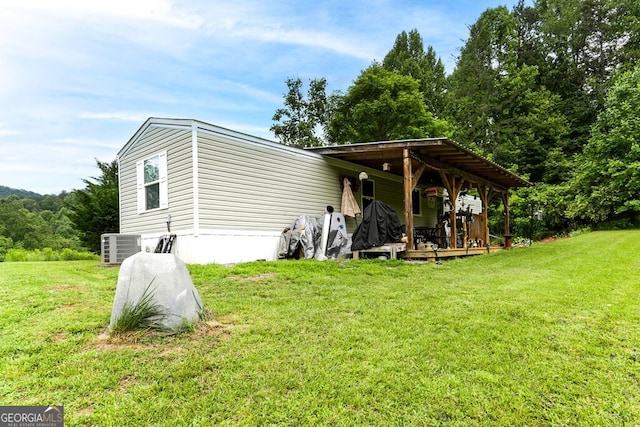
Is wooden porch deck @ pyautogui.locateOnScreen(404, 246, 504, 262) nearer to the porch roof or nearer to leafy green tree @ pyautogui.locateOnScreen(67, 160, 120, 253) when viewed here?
the porch roof

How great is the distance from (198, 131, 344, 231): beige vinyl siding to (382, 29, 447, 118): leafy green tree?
1819 cm

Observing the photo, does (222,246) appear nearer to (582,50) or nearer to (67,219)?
(67,219)

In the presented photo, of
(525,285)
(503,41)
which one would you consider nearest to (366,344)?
(525,285)

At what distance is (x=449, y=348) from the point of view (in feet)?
8.23

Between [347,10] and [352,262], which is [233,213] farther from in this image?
[347,10]

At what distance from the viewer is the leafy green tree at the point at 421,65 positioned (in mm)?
24391

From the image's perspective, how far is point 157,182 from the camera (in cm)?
793

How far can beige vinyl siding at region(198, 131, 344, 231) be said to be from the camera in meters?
6.97

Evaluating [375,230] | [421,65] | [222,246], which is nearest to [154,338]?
[222,246]

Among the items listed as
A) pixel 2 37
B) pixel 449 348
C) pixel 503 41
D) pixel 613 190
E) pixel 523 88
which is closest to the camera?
pixel 449 348

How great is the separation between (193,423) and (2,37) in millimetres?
10713

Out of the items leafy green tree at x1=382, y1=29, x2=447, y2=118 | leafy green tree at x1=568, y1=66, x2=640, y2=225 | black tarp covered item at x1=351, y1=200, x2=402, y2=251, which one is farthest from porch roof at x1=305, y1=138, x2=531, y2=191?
leafy green tree at x1=382, y1=29, x2=447, y2=118

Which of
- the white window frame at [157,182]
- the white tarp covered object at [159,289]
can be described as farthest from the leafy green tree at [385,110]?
the white tarp covered object at [159,289]

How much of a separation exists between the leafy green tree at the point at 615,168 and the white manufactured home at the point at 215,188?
1303 cm
